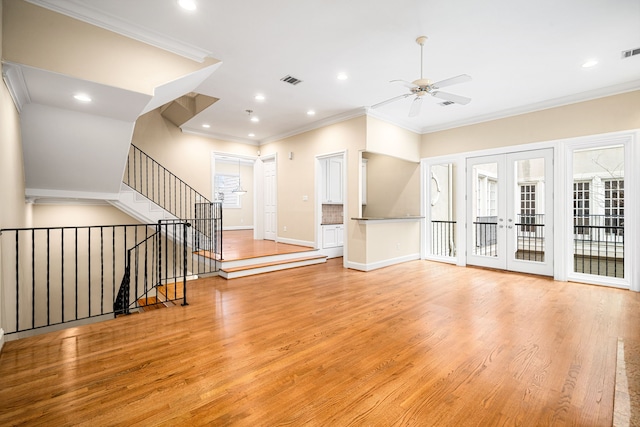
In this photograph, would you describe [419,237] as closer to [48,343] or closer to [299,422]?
[299,422]

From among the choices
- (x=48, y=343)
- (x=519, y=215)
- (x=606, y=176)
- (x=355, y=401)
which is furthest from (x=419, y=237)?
(x=48, y=343)

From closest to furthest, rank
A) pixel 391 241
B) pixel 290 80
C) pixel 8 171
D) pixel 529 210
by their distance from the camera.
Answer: pixel 8 171
pixel 290 80
pixel 529 210
pixel 391 241

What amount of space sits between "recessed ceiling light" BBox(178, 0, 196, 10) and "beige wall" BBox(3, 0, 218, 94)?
838mm

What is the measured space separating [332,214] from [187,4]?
210 inches

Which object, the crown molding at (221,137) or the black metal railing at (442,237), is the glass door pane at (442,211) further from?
the crown molding at (221,137)

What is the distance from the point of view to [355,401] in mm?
1940

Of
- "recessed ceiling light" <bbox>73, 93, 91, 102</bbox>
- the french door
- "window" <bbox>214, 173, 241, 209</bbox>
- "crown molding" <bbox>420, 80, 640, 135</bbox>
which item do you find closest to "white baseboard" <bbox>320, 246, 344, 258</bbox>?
the french door

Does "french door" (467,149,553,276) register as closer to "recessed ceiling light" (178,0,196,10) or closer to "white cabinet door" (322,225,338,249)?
"white cabinet door" (322,225,338,249)

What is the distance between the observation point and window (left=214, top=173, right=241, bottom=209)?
11258mm

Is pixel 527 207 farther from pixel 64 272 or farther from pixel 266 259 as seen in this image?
pixel 64 272

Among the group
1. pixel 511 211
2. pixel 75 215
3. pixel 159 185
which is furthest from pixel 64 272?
pixel 511 211

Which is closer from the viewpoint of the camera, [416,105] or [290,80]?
[416,105]

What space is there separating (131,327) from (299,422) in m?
2.36

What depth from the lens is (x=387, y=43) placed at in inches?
139
